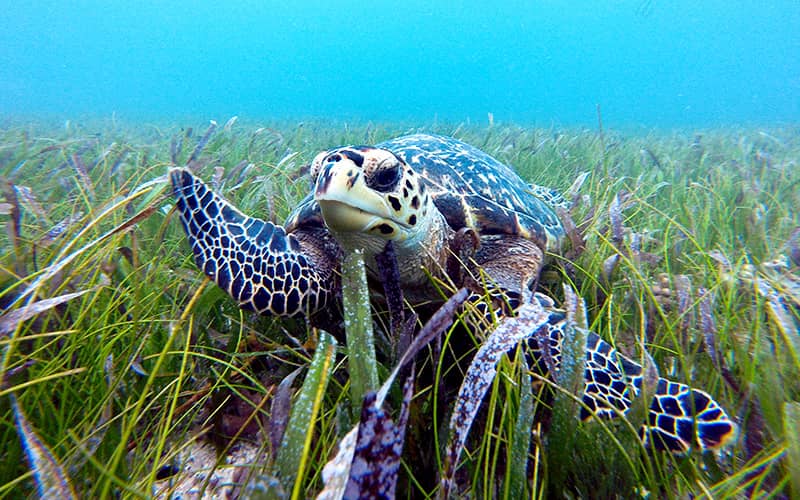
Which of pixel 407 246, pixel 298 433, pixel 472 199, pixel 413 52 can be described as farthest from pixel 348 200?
pixel 413 52

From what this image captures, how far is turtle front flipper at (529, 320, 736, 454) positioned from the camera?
2.45 ft

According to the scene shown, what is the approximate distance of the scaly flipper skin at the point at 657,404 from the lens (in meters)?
0.75

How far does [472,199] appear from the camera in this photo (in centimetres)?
179

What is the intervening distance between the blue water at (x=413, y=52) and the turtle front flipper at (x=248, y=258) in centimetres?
7455

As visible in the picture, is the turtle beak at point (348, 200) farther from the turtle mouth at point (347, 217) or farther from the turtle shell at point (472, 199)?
the turtle shell at point (472, 199)

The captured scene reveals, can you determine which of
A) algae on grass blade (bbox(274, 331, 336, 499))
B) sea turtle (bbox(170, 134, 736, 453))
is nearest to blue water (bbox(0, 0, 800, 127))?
sea turtle (bbox(170, 134, 736, 453))

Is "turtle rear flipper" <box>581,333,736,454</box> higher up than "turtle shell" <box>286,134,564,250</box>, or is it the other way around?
"turtle shell" <box>286,134,564,250</box>

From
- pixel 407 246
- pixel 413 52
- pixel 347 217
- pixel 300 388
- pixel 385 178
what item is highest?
pixel 413 52

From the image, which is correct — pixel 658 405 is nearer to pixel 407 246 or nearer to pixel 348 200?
pixel 407 246

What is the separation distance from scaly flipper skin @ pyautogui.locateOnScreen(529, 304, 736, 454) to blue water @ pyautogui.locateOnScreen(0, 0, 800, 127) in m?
75.0

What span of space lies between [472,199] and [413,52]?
393 ft

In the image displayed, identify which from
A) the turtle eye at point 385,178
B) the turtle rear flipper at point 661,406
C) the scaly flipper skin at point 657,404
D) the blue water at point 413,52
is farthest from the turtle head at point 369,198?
the blue water at point 413,52

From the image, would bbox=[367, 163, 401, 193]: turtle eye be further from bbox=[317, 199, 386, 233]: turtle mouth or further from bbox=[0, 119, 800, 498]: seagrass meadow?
bbox=[0, 119, 800, 498]: seagrass meadow

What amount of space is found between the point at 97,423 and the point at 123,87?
9967 cm
